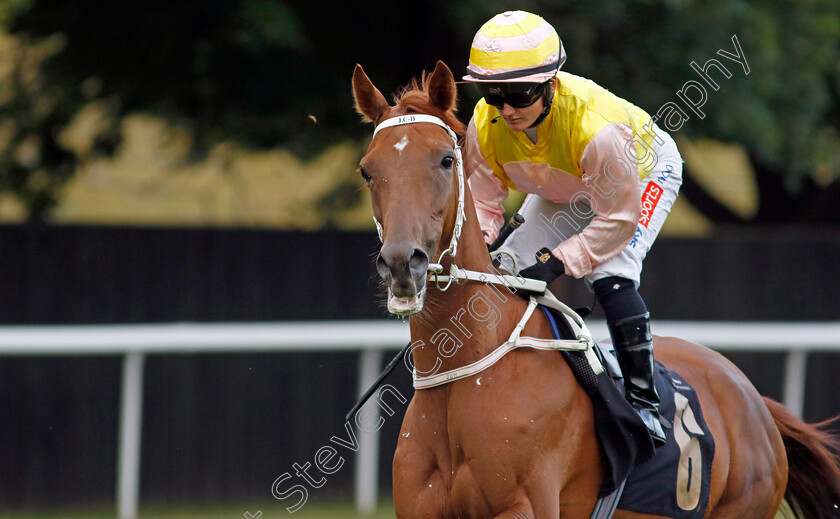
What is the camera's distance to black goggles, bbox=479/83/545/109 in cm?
317

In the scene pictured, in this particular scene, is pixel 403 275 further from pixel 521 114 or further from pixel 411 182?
pixel 521 114

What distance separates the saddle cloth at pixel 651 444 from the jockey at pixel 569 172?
0.37 ft

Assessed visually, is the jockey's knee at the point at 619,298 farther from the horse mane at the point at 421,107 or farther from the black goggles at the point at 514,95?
the horse mane at the point at 421,107

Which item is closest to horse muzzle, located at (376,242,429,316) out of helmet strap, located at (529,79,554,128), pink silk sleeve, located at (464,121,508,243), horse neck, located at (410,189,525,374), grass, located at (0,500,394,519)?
horse neck, located at (410,189,525,374)

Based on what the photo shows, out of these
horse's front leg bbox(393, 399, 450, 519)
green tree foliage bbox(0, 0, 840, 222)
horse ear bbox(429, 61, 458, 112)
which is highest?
green tree foliage bbox(0, 0, 840, 222)

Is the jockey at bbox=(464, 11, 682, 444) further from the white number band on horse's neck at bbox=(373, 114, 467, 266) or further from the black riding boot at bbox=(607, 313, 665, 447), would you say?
the white number band on horse's neck at bbox=(373, 114, 467, 266)

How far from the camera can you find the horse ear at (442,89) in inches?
119

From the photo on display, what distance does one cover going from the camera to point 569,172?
3.42 metres

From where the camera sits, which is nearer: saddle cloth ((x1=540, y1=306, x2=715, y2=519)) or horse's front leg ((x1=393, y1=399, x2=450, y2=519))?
horse's front leg ((x1=393, y1=399, x2=450, y2=519))

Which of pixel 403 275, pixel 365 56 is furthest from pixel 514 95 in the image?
pixel 365 56

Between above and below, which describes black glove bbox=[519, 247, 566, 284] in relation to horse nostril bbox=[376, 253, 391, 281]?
above

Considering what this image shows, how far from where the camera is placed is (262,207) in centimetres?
1308

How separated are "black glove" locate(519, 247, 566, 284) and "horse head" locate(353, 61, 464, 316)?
1.44 ft

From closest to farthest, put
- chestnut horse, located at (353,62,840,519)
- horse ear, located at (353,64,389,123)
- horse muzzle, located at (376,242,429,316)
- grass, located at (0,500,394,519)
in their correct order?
horse muzzle, located at (376,242,429,316)
chestnut horse, located at (353,62,840,519)
horse ear, located at (353,64,389,123)
grass, located at (0,500,394,519)
